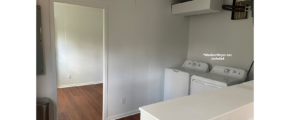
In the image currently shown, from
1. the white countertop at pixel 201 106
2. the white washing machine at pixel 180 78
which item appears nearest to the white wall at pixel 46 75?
the white countertop at pixel 201 106

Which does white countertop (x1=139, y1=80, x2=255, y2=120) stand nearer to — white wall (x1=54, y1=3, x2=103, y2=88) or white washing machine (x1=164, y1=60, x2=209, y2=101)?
white washing machine (x1=164, y1=60, x2=209, y2=101)

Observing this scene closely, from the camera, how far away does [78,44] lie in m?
4.39

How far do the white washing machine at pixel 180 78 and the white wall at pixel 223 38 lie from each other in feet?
0.57

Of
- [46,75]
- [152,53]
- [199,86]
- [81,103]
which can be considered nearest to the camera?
[46,75]

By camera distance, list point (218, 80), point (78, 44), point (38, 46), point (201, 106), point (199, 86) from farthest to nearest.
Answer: point (78, 44)
point (199, 86)
point (218, 80)
point (38, 46)
point (201, 106)

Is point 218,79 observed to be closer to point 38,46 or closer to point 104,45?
point 104,45

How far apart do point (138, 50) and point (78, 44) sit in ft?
7.42

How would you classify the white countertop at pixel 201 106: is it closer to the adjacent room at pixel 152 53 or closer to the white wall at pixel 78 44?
the adjacent room at pixel 152 53

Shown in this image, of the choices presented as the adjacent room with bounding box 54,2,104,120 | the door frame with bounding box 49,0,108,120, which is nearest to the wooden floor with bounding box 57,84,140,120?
the adjacent room with bounding box 54,2,104,120

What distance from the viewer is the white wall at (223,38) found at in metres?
2.51

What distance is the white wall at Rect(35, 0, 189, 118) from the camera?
8.23ft

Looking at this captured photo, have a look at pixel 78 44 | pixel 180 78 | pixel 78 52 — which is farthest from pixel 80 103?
pixel 180 78

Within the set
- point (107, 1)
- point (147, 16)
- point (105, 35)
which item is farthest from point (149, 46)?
point (107, 1)

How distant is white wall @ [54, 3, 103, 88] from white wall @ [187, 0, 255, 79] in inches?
100
